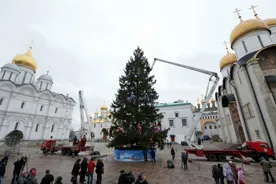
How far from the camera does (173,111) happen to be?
120ft

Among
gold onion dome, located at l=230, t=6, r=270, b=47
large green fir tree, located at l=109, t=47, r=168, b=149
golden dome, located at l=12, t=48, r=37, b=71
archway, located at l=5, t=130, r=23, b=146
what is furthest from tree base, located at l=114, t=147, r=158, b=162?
golden dome, located at l=12, t=48, r=37, b=71

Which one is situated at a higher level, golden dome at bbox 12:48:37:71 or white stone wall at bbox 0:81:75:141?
golden dome at bbox 12:48:37:71

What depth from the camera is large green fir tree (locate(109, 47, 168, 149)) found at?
526 inches

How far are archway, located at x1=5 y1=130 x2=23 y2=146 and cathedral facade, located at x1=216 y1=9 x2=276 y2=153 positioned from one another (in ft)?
135

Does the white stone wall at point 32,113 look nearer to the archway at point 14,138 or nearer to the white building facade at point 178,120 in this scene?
the archway at point 14,138

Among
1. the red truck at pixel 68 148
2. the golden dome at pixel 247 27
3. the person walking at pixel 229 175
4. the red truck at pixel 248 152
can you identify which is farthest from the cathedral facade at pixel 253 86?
the red truck at pixel 68 148

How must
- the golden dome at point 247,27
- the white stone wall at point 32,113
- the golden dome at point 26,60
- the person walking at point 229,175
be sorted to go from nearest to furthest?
the person walking at point 229,175
the golden dome at point 247,27
the white stone wall at point 32,113
the golden dome at point 26,60

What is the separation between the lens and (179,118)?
118ft

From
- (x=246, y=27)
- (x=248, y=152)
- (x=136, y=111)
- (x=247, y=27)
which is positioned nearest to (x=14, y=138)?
(x=136, y=111)

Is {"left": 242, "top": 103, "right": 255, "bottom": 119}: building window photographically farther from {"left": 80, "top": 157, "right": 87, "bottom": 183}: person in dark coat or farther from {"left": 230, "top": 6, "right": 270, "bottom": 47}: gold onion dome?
{"left": 80, "top": 157, "right": 87, "bottom": 183}: person in dark coat

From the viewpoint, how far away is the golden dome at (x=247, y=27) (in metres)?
21.9

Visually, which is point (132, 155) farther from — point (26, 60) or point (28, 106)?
point (26, 60)

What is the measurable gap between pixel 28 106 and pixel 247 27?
155ft

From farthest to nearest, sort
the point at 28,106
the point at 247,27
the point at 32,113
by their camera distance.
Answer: the point at 32,113
the point at 28,106
the point at 247,27
